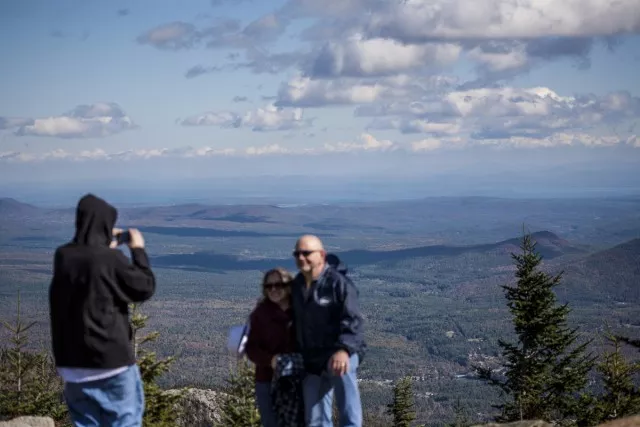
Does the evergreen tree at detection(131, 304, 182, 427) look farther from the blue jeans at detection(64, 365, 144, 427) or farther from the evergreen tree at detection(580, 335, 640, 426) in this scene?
the evergreen tree at detection(580, 335, 640, 426)

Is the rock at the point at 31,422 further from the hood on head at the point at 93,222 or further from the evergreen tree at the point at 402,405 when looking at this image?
the evergreen tree at the point at 402,405

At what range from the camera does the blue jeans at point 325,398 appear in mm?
8484

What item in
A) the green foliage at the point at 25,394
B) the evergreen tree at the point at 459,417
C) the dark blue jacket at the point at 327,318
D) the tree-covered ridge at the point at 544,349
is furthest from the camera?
the evergreen tree at the point at 459,417

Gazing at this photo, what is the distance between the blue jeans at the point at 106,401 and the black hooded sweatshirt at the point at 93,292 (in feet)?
0.68

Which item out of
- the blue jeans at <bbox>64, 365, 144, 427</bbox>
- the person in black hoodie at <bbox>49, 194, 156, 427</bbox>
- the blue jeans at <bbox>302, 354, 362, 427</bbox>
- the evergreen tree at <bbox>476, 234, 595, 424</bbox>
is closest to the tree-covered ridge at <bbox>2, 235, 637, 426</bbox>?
the evergreen tree at <bbox>476, 234, 595, 424</bbox>

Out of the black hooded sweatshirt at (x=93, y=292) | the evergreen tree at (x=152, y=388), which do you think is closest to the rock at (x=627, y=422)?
the black hooded sweatshirt at (x=93, y=292)

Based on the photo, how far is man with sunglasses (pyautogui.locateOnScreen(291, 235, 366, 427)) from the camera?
8.13 meters

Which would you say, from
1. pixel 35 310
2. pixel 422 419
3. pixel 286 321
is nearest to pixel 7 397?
pixel 286 321

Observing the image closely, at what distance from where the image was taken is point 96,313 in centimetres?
735

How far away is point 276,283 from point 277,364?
0.82m

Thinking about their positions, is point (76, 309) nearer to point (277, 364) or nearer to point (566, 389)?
point (277, 364)

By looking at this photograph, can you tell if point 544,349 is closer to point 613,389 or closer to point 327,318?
point 613,389

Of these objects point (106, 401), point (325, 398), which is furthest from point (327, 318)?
point (106, 401)

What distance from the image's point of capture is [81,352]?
A: 7.36 metres
